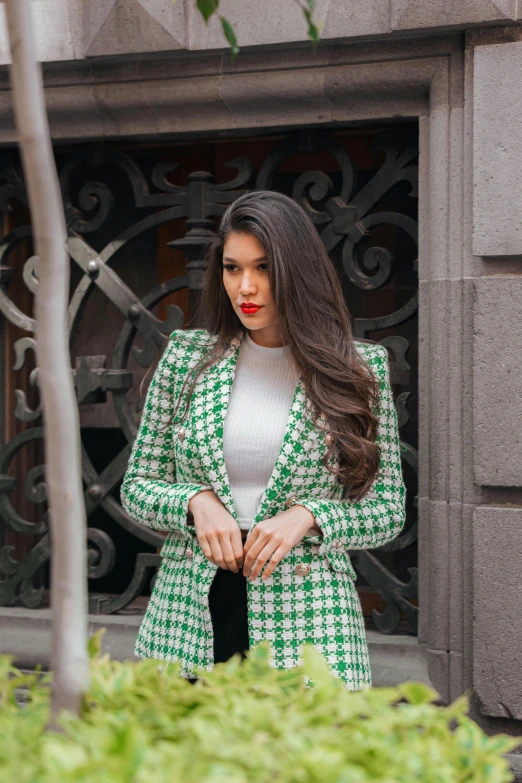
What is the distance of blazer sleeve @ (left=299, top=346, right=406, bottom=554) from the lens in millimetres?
2914

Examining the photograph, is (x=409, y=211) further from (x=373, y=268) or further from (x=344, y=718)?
(x=344, y=718)

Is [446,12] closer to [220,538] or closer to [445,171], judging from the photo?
[445,171]

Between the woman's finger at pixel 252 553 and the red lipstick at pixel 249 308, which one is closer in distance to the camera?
the woman's finger at pixel 252 553

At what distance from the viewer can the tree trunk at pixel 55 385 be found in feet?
4.86

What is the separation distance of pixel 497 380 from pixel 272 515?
1122 mm

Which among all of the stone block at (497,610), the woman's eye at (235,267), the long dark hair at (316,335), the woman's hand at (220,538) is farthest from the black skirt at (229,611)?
the stone block at (497,610)

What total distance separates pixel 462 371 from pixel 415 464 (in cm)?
53

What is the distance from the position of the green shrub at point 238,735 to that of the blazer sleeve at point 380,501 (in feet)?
4.09

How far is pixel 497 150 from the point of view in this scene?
360 centimetres

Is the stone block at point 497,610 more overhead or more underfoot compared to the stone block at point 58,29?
more underfoot

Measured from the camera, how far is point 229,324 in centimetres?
318

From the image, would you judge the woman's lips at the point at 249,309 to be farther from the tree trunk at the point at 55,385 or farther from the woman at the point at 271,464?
the tree trunk at the point at 55,385

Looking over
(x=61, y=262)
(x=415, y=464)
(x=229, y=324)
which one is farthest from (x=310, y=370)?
(x=61, y=262)

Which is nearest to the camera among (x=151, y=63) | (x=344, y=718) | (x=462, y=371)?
(x=344, y=718)
